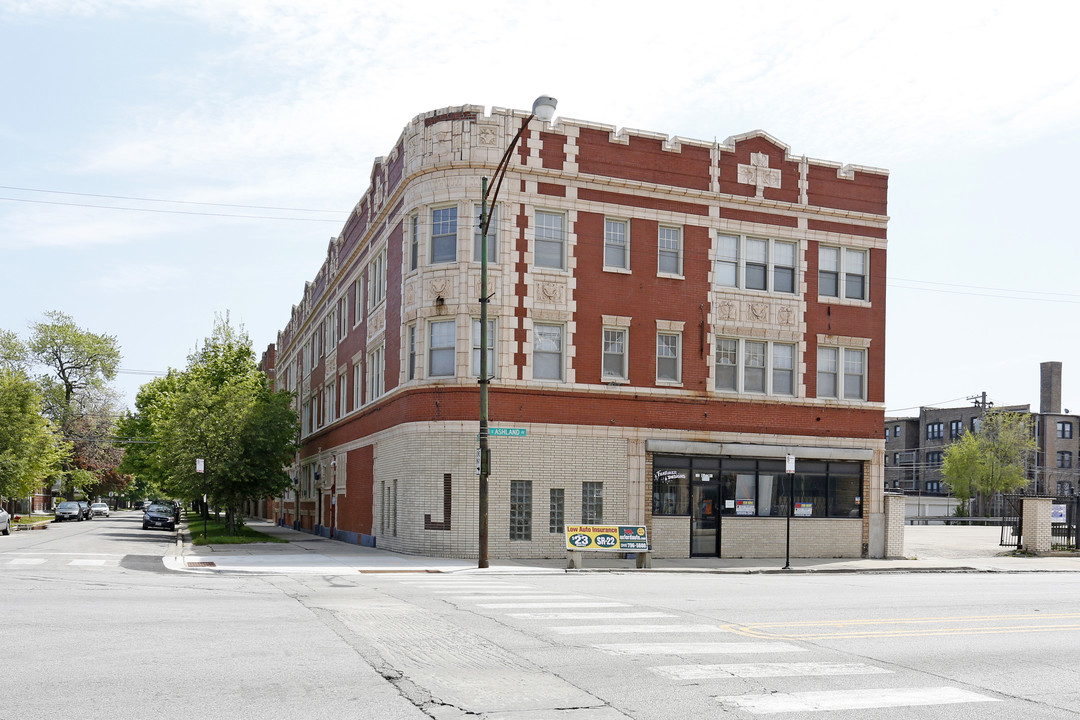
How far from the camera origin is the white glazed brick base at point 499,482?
27.5 metres

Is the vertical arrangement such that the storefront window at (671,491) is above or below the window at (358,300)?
below

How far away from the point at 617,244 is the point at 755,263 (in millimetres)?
4701

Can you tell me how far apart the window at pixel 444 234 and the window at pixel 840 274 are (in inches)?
466

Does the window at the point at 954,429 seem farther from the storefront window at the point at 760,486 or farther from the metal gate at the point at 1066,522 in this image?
the storefront window at the point at 760,486

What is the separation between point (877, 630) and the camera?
13.2 m

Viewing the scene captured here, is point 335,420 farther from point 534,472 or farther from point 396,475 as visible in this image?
point 534,472

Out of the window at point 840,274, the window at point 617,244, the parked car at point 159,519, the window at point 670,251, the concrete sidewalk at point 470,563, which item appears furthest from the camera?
the parked car at point 159,519

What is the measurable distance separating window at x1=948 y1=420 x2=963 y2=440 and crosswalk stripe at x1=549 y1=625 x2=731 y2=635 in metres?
106

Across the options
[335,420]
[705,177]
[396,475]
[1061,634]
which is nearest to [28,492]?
[335,420]

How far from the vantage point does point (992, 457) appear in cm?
8994

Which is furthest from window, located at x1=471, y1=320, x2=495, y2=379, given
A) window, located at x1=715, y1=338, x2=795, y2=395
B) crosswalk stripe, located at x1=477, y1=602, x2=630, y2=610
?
crosswalk stripe, located at x1=477, y1=602, x2=630, y2=610

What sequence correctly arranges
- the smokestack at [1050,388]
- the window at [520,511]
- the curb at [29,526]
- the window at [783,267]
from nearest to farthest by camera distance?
the window at [520,511] < the window at [783,267] < the curb at [29,526] < the smokestack at [1050,388]

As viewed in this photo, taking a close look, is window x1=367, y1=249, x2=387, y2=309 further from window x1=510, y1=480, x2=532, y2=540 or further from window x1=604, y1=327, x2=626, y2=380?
window x1=510, y1=480, x2=532, y2=540

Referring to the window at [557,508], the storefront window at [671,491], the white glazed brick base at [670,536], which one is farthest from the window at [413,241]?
the white glazed brick base at [670,536]
